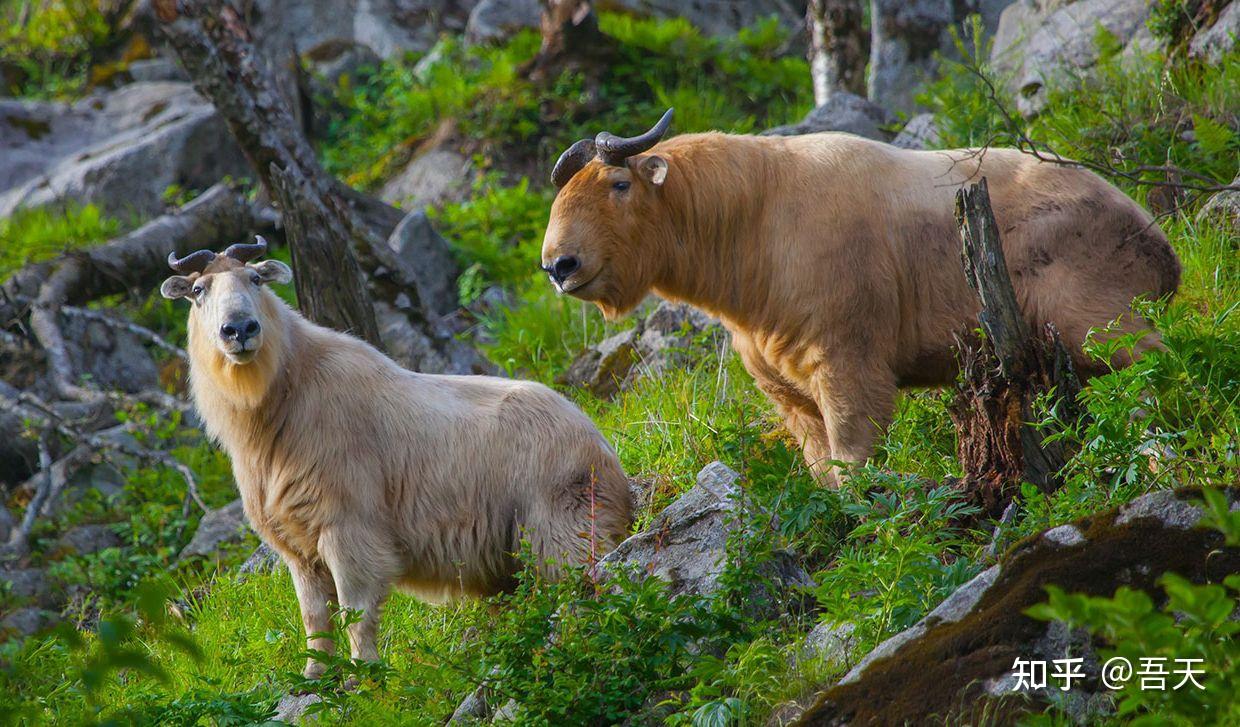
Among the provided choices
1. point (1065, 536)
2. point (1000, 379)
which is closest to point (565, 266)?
point (1000, 379)

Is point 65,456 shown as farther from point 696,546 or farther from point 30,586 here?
point 696,546

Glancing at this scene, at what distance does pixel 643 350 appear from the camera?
8.64m

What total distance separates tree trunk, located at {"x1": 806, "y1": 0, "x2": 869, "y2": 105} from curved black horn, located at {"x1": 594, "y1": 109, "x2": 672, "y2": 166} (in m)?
6.70

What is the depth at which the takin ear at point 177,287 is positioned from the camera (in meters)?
6.31

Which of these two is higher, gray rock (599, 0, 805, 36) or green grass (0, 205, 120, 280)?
gray rock (599, 0, 805, 36)

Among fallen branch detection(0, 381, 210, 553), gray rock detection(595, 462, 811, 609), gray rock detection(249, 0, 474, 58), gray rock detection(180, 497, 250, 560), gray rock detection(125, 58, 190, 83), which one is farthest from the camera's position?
gray rock detection(249, 0, 474, 58)

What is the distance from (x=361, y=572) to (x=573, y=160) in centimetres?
226

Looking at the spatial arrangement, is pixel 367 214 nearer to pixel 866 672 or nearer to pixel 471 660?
pixel 471 660

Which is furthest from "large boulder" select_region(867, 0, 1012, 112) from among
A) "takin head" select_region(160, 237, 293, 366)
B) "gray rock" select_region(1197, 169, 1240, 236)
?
"takin head" select_region(160, 237, 293, 366)

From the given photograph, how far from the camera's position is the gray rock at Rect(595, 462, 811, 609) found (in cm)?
488

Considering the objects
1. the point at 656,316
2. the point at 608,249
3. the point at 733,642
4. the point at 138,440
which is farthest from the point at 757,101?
the point at 733,642

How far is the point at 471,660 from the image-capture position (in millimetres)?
4715

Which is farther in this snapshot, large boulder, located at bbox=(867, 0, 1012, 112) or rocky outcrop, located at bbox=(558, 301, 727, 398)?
large boulder, located at bbox=(867, 0, 1012, 112)

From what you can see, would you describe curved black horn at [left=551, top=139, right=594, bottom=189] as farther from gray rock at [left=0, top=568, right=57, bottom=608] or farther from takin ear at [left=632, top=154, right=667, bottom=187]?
gray rock at [left=0, top=568, right=57, bottom=608]
